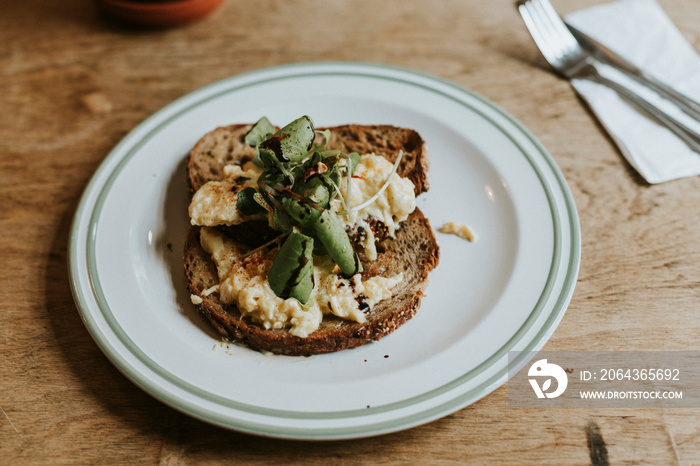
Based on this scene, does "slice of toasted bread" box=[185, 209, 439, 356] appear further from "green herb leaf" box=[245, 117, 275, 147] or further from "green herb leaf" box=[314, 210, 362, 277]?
"green herb leaf" box=[245, 117, 275, 147]

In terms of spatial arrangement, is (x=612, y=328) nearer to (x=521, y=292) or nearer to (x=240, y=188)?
(x=521, y=292)

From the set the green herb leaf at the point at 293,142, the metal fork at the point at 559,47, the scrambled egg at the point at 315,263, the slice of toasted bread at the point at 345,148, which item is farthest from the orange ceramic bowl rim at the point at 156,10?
the metal fork at the point at 559,47

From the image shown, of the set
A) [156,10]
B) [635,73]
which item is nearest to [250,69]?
[156,10]

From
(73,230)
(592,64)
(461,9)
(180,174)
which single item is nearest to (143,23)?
(180,174)

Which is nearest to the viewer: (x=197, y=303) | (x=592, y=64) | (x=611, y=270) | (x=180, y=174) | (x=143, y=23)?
(x=197, y=303)

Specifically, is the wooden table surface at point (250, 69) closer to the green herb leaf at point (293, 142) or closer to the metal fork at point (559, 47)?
the metal fork at point (559, 47)

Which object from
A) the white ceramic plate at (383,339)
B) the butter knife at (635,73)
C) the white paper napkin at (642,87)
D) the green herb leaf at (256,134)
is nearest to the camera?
the white ceramic plate at (383,339)
